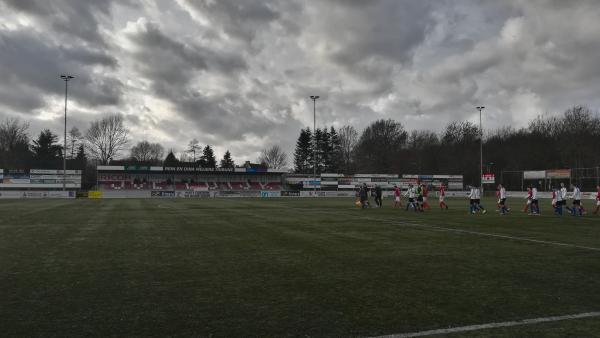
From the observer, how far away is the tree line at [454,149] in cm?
7162

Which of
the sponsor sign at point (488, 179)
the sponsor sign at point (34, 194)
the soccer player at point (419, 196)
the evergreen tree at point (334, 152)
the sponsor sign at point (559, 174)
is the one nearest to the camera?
the soccer player at point (419, 196)

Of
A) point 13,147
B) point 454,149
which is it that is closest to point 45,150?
point 13,147

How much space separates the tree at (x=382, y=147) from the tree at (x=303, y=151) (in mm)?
19225

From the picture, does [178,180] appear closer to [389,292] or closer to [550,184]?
[550,184]

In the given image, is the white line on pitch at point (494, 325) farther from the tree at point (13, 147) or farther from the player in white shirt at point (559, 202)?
the tree at point (13, 147)

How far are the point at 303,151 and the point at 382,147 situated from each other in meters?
25.7

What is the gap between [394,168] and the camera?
10475 centimetres

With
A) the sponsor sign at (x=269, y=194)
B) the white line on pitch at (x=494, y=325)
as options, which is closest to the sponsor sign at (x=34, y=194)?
the sponsor sign at (x=269, y=194)

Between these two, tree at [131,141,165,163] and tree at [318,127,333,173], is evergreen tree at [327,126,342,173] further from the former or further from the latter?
tree at [131,141,165,163]

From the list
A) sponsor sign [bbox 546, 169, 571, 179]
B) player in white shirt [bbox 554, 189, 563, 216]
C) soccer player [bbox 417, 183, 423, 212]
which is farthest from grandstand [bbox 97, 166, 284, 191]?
player in white shirt [bbox 554, 189, 563, 216]

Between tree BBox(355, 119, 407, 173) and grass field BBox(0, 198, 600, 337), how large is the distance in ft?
306

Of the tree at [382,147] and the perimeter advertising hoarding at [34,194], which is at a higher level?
the tree at [382,147]

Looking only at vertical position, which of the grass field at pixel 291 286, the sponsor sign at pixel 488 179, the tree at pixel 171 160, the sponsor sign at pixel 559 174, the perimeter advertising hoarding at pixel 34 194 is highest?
the tree at pixel 171 160

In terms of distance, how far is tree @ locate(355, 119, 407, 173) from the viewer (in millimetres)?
105312
